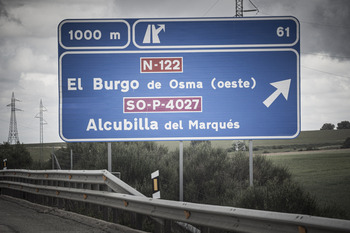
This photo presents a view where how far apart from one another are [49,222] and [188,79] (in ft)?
15.1

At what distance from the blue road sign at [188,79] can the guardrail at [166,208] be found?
1334 mm

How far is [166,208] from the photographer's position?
26.8ft

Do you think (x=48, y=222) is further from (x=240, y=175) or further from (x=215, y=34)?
(x=240, y=175)

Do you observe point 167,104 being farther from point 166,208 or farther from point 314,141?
point 314,141

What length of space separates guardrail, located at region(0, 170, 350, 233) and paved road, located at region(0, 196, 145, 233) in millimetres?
422

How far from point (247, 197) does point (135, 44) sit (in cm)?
446

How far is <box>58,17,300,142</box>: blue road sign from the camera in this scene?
1161 cm

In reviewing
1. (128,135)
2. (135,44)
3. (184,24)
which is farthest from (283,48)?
(128,135)

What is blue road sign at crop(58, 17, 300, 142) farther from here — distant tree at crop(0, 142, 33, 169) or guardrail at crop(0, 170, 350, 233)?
distant tree at crop(0, 142, 33, 169)

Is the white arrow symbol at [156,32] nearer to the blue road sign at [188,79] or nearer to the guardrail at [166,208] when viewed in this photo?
the blue road sign at [188,79]

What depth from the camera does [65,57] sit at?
1182cm

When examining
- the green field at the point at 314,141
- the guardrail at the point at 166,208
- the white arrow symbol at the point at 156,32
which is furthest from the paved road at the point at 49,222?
the green field at the point at 314,141

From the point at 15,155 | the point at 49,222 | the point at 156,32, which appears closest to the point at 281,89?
the point at 156,32

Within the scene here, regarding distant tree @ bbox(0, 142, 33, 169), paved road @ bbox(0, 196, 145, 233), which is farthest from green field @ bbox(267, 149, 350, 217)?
distant tree @ bbox(0, 142, 33, 169)
